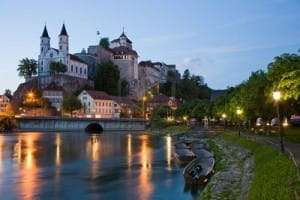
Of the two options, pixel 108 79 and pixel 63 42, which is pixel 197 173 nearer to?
pixel 108 79

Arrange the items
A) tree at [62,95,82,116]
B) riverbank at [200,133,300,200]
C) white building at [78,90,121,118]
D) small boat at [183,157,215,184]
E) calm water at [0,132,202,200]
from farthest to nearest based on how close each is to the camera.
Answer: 1. white building at [78,90,121,118]
2. tree at [62,95,82,116]
3. small boat at [183,157,215,184]
4. calm water at [0,132,202,200]
5. riverbank at [200,133,300,200]

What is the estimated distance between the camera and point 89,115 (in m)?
166

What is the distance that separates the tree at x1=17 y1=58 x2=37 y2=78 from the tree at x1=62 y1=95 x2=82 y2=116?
35674mm

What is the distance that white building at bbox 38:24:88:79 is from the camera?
182 metres

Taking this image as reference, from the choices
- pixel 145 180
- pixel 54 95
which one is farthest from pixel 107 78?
A: pixel 145 180

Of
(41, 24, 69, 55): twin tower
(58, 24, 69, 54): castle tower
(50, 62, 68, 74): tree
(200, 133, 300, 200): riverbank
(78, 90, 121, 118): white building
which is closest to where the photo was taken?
(200, 133, 300, 200): riverbank

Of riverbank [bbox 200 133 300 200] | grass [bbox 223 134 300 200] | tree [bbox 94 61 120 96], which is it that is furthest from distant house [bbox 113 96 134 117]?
grass [bbox 223 134 300 200]

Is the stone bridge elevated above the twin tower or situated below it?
below

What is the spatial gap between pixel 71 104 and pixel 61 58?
33657 mm

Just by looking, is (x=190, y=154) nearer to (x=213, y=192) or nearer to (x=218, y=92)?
(x=213, y=192)

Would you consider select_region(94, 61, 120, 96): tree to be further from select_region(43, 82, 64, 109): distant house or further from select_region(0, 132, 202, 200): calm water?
select_region(0, 132, 202, 200): calm water

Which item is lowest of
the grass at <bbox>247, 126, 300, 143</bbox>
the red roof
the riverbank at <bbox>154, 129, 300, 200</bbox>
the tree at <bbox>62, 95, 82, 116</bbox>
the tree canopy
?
the riverbank at <bbox>154, 129, 300, 200</bbox>

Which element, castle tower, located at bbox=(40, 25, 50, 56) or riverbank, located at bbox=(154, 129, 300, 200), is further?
castle tower, located at bbox=(40, 25, 50, 56)

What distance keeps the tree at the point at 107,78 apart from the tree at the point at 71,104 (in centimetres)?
3382
